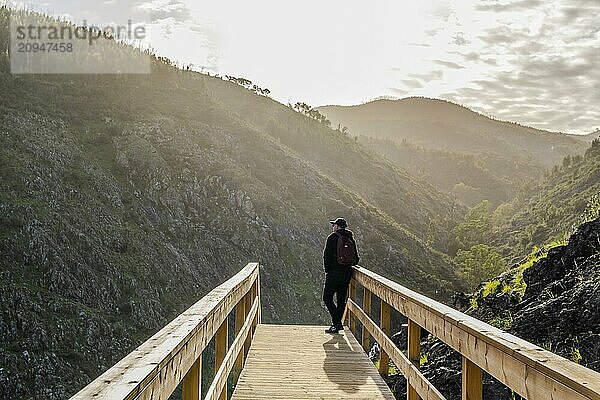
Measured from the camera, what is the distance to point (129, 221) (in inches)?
1276

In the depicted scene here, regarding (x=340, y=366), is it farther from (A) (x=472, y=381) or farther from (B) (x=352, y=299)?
(A) (x=472, y=381)

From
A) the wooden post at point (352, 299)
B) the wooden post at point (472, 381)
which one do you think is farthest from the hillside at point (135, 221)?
the wooden post at point (472, 381)

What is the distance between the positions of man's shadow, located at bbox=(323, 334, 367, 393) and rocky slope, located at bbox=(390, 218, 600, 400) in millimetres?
602

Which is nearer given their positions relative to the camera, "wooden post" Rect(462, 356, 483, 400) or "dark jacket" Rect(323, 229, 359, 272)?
"wooden post" Rect(462, 356, 483, 400)

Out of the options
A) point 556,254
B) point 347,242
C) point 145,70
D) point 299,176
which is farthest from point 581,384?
point 145,70

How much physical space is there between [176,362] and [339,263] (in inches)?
233

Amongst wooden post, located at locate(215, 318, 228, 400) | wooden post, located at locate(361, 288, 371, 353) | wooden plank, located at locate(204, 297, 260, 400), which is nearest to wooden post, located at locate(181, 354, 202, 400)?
wooden plank, located at locate(204, 297, 260, 400)

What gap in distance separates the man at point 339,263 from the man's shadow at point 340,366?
0.46 metres

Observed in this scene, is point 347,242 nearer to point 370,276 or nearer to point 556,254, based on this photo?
point 370,276

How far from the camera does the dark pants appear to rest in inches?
332

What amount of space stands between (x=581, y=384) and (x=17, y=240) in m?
26.3

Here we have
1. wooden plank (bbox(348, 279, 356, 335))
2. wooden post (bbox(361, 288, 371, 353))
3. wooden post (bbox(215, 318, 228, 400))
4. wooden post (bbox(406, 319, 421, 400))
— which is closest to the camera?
wooden post (bbox(406, 319, 421, 400))

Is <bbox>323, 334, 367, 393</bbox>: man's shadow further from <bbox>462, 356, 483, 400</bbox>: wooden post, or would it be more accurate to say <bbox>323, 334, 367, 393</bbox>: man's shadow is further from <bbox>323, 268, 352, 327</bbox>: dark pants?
<bbox>462, 356, 483, 400</bbox>: wooden post

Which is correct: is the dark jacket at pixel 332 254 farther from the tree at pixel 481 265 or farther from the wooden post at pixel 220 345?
the tree at pixel 481 265
